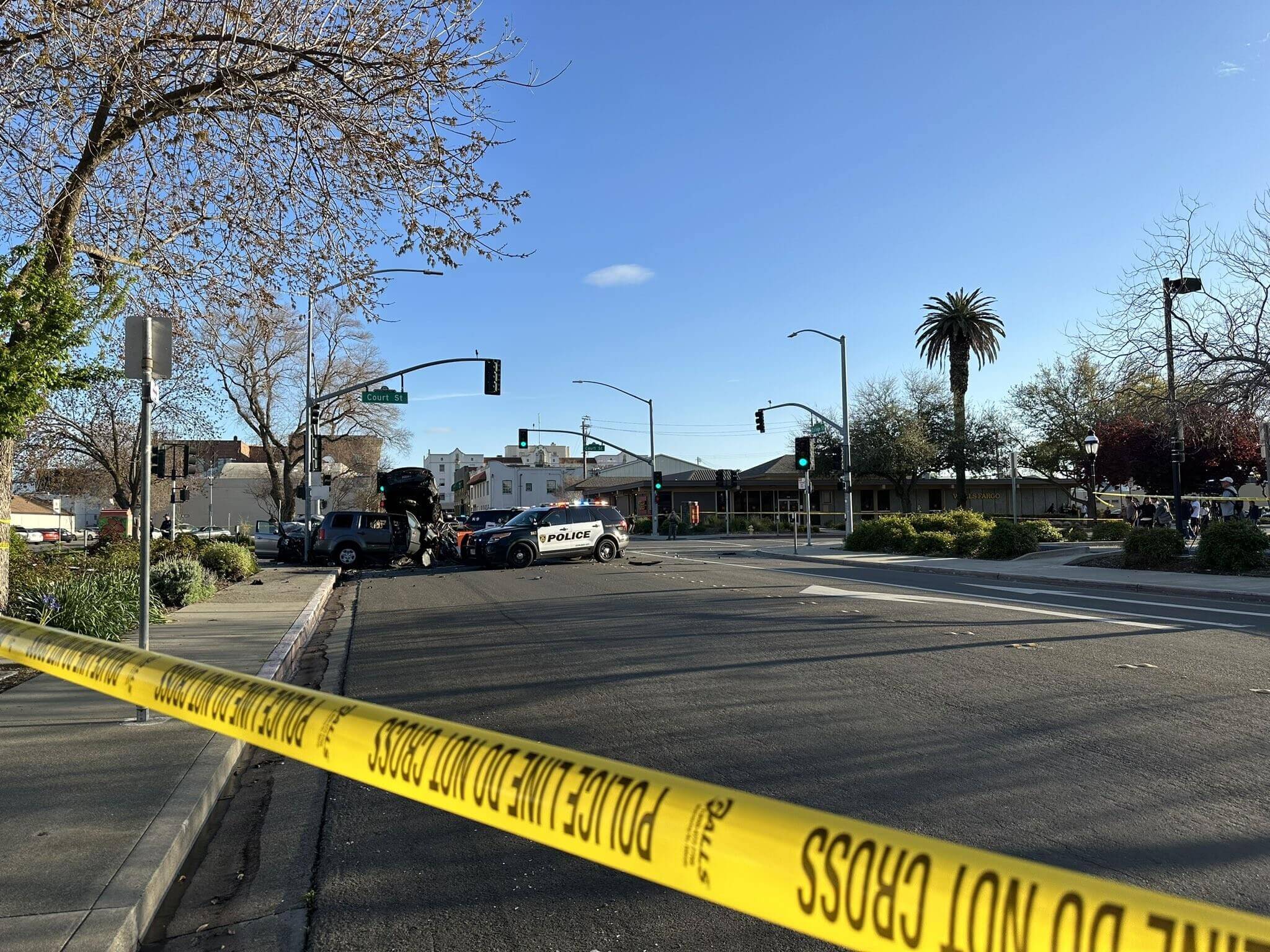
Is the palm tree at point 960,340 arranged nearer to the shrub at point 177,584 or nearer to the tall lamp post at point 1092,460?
the tall lamp post at point 1092,460

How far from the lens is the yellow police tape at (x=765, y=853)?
1.50 m

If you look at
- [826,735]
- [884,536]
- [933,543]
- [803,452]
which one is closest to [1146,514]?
[933,543]

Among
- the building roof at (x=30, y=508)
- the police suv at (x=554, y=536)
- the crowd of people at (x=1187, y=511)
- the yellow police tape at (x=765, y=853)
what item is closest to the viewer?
the yellow police tape at (x=765, y=853)

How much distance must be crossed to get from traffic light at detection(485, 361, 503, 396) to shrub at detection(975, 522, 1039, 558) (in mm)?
16001

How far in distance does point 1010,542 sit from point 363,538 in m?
17.8

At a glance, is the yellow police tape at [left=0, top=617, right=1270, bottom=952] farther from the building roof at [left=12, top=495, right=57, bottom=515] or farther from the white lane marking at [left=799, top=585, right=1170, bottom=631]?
the building roof at [left=12, top=495, right=57, bottom=515]

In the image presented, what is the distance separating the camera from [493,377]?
3053 centimetres

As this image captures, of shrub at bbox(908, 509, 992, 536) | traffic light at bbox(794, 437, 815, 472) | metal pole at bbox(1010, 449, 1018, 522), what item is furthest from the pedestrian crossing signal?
metal pole at bbox(1010, 449, 1018, 522)

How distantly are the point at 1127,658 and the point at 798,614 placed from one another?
14.3ft

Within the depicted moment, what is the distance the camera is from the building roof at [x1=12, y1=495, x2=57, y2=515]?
78625 millimetres

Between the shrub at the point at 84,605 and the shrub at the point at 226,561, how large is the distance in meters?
7.52

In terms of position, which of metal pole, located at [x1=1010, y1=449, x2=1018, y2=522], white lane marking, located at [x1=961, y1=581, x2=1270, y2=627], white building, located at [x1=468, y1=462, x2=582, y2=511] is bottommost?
white lane marking, located at [x1=961, y1=581, x2=1270, y2=627]

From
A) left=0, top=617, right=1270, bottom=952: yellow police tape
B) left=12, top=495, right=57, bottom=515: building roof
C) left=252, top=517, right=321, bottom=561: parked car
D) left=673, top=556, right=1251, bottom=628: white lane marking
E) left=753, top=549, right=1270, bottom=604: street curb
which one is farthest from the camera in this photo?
left=12, top=495, right=57, bottom=515: building roof

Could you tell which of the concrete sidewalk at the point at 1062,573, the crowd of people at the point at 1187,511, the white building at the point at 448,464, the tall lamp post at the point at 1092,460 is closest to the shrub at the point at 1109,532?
the crowd of people at the point at 1187,511
